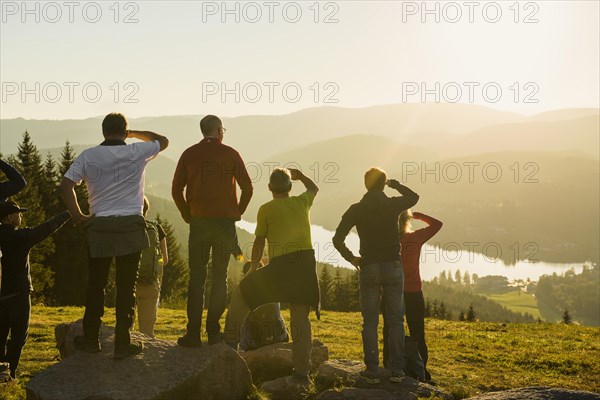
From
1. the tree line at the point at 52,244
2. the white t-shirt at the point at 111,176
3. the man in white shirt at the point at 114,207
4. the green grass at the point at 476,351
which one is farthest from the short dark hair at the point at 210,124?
the tree line at the point at 52,244

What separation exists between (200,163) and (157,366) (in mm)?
2847

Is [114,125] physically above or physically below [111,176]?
above

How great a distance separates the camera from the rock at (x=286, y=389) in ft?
→ 26.7

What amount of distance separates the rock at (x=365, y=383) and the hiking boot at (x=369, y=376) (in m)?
0.05

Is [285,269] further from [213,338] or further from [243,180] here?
[213,338]

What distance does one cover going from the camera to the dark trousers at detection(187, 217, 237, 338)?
7.87m

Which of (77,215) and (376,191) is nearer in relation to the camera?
(77,215)

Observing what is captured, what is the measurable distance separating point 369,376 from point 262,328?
2.20m

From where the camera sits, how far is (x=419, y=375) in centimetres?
988

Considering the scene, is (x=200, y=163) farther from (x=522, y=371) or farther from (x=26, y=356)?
(x=522, y=371)

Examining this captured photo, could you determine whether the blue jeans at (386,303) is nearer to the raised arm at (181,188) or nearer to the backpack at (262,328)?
the backpack at (262,328)

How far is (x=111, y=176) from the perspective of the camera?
286 inches

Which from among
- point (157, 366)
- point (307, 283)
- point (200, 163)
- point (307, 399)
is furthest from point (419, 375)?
point (200, 163)

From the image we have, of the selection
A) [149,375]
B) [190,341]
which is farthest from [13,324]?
[190,341]
